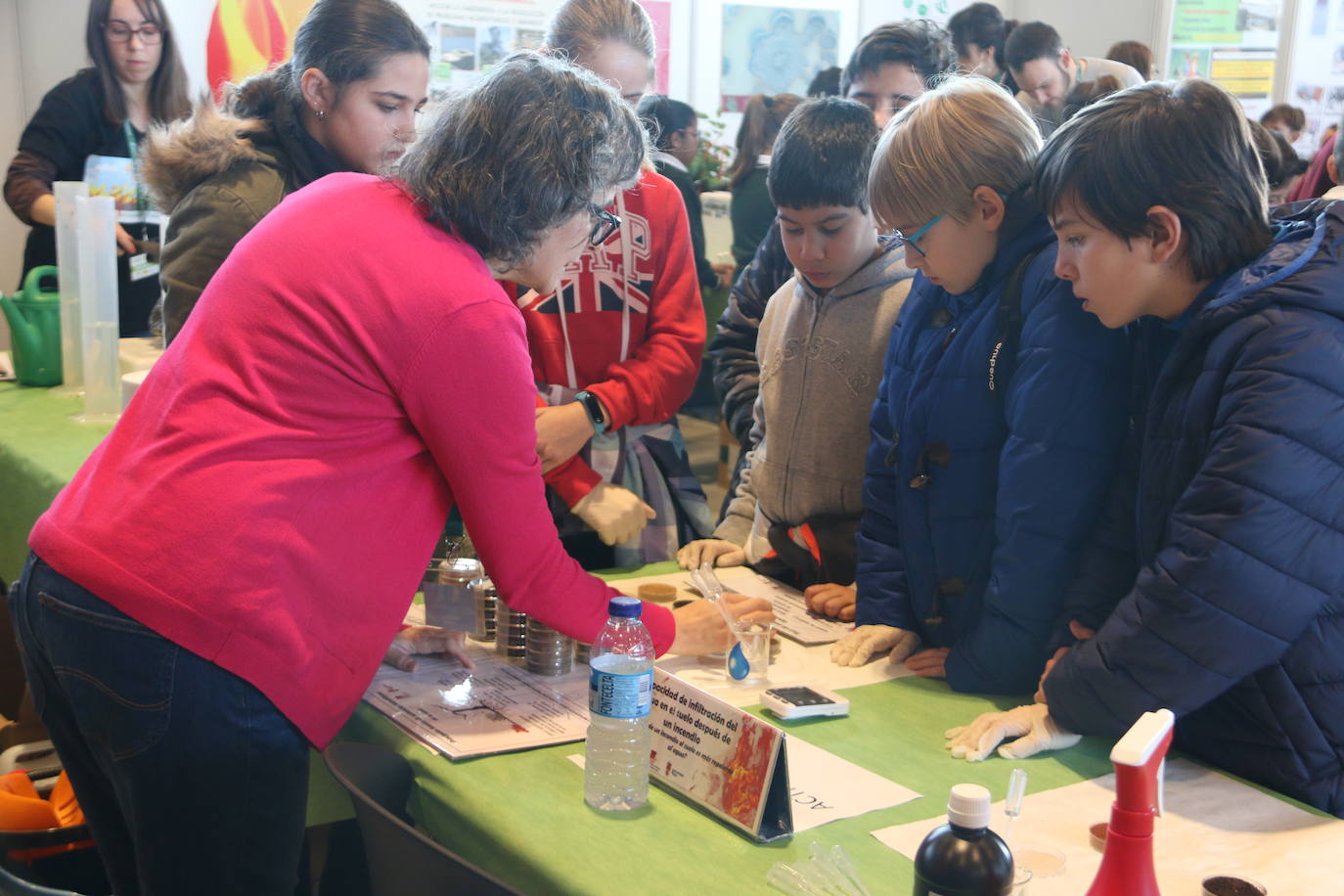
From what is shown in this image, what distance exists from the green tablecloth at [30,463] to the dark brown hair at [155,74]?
106 centimetres

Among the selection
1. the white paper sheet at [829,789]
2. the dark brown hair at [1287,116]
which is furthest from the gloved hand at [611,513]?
the dark brown hair at [1287,116]

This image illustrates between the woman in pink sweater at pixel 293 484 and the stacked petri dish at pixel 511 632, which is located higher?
the woman in pink sweater at pixel 293 484

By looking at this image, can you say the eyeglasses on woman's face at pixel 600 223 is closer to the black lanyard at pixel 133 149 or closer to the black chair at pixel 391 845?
the black chair at pixel 391 845

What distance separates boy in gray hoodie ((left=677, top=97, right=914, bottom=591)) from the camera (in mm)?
1847

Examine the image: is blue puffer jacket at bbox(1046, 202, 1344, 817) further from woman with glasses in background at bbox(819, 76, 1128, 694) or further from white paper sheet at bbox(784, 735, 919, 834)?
white paper sheet at bbox(784, 735, 919, 834)

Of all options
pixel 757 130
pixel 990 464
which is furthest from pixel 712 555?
pixel 757 130

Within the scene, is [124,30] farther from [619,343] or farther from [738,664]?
[738,664]

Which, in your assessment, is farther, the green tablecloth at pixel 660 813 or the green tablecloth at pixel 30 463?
the green tablecloth at pixel 30 463

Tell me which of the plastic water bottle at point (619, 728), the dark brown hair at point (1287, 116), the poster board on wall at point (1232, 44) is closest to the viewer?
the plastic water bottle at point (619, 728)

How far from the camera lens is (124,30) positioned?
338 centimetres

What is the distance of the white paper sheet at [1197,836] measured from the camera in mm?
1072

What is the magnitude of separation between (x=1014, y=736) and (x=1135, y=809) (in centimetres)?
54

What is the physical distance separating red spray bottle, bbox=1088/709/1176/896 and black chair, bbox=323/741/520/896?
40 cm

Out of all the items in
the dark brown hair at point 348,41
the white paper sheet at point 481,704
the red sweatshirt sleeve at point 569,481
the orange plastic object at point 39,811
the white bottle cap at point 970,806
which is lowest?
the orange plastic object at point 39,811
